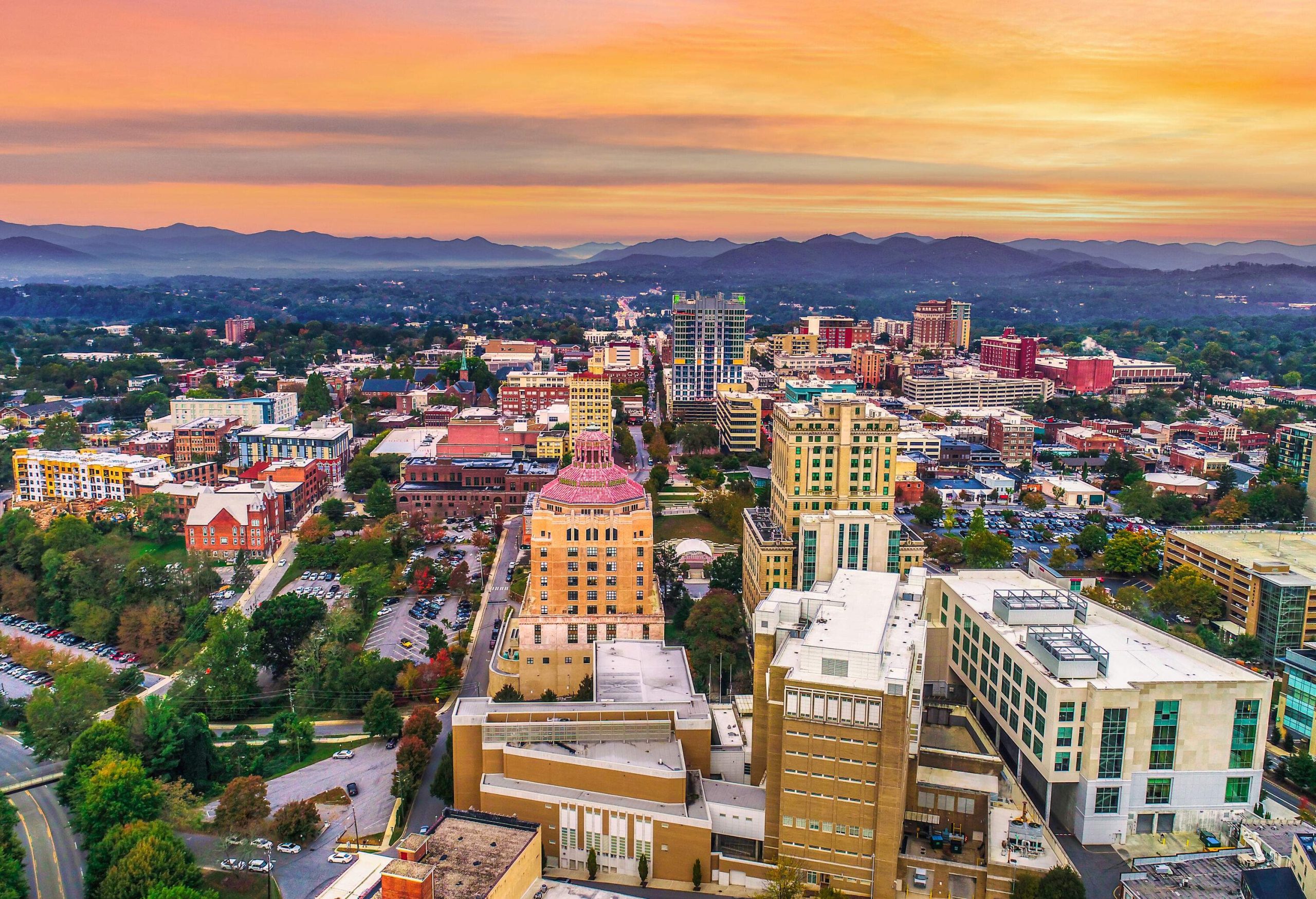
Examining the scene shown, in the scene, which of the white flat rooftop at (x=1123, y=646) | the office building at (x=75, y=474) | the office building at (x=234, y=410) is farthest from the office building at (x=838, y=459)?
the office building at (x=234, y=410)

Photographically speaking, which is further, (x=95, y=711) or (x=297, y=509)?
(x=297, y=509)

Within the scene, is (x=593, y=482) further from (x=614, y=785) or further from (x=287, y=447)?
(x=287, y=447)

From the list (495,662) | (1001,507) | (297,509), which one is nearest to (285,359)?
(297,509)

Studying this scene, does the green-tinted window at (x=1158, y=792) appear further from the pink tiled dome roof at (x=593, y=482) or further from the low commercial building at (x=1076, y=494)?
the low commercial building at (x=1076, y=494)

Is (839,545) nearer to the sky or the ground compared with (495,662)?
nearer to the sky

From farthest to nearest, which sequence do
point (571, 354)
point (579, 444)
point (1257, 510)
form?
point (571, 354) → point (1257, 510) → point (579, 444)

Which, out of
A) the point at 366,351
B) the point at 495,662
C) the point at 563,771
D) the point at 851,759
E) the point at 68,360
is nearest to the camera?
the point at 851,759

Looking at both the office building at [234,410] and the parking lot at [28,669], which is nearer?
the parking lot at [28,669]

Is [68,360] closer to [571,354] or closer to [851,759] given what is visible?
[571,354]
